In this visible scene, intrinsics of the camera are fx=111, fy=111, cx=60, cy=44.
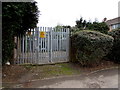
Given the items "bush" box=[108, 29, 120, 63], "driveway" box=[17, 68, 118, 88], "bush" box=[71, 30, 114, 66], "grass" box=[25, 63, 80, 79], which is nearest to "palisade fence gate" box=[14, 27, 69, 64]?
"grass" box=[25, 63, 80, 79]

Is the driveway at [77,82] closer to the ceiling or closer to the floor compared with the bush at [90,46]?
closer to the floor

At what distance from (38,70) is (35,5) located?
3724mm

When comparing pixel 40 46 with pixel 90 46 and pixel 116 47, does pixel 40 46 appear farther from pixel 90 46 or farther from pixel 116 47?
pixel 116 47

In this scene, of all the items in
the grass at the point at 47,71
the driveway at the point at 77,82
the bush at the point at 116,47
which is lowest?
the driveway at the point at 77,82

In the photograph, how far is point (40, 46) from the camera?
6.69m

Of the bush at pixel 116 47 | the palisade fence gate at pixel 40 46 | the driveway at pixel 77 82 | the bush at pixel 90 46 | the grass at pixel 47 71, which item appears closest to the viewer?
the driveway at pixel 77 82

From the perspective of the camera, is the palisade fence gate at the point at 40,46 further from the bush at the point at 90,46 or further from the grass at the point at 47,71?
the bush at the point at 90,46

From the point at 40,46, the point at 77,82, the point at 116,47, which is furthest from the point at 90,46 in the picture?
the point at 40,46

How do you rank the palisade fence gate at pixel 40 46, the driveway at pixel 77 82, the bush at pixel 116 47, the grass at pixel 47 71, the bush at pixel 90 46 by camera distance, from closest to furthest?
1. the driveway at pixel 77 82
2. the grass at pixel 47 71
3. the bush at pixel 90 46
4. the palisade fence gate at pixel 40 46
5. the bush at pixel 116 47

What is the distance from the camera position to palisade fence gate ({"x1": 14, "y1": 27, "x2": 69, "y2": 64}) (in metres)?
6.50

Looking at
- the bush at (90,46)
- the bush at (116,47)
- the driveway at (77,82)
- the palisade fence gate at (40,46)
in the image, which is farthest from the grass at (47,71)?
the bush at (116,47)

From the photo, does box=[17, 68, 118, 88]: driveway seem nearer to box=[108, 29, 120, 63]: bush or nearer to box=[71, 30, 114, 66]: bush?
box=[71, 30, 114, 66]: bush

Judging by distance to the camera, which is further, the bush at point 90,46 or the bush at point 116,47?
the bush at point 116,47

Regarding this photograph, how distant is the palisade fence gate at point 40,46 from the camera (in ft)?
21.3
